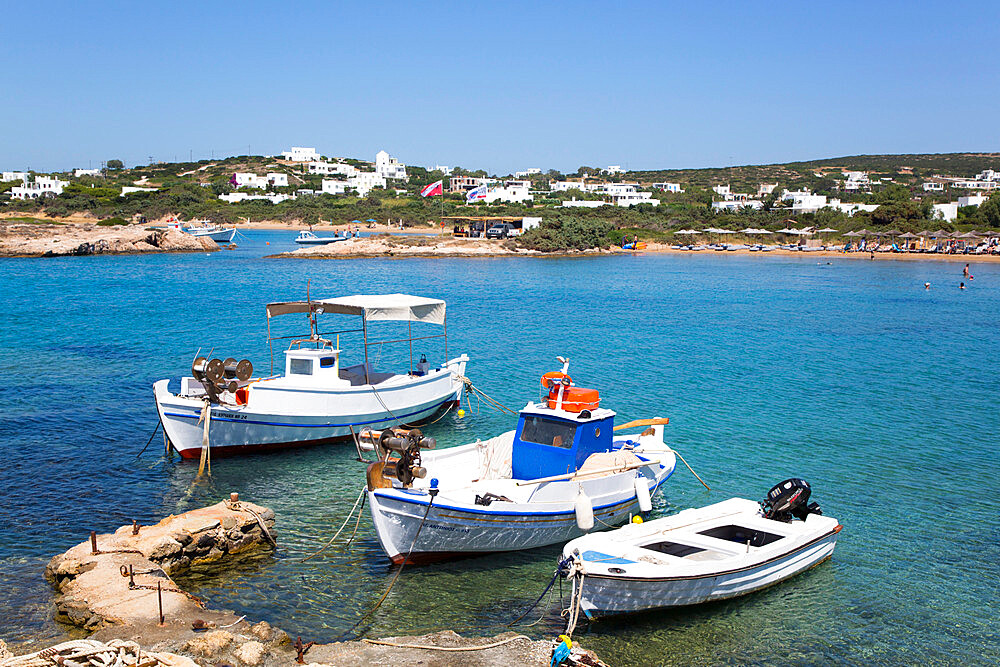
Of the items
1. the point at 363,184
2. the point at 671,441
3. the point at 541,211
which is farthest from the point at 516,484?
the point at 363,184

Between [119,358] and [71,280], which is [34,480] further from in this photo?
[71,280]

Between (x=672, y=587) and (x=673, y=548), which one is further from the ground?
(x=673, y=548)

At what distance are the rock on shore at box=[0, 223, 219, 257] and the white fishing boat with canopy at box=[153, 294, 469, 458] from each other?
75.7 meters

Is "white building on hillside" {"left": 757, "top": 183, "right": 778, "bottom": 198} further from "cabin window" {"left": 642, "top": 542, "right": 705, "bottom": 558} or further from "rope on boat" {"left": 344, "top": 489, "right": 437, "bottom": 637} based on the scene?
"rope on boat" {"left": 344, "top": 489, "right": 437, "bottom": 637}

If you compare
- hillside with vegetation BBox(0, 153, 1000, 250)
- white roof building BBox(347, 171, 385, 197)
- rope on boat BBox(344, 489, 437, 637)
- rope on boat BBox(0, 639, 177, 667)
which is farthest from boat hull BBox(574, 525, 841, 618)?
white roof building BBox(347, 171, 385, 197)

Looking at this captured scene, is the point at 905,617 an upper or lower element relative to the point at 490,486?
lower

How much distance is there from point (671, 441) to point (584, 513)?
8.16m

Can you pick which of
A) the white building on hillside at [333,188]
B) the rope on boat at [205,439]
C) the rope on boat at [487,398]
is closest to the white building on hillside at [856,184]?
the white building on hillside at [333,188]

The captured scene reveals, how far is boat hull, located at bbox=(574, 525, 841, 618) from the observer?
10672 mm

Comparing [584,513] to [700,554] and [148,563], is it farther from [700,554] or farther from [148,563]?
[148,563]

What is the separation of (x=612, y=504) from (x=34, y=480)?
11883 millimetres

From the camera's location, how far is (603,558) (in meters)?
11.2

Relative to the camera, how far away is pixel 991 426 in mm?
22406

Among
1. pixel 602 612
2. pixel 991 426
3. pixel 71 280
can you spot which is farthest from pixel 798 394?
pixel 71 280
